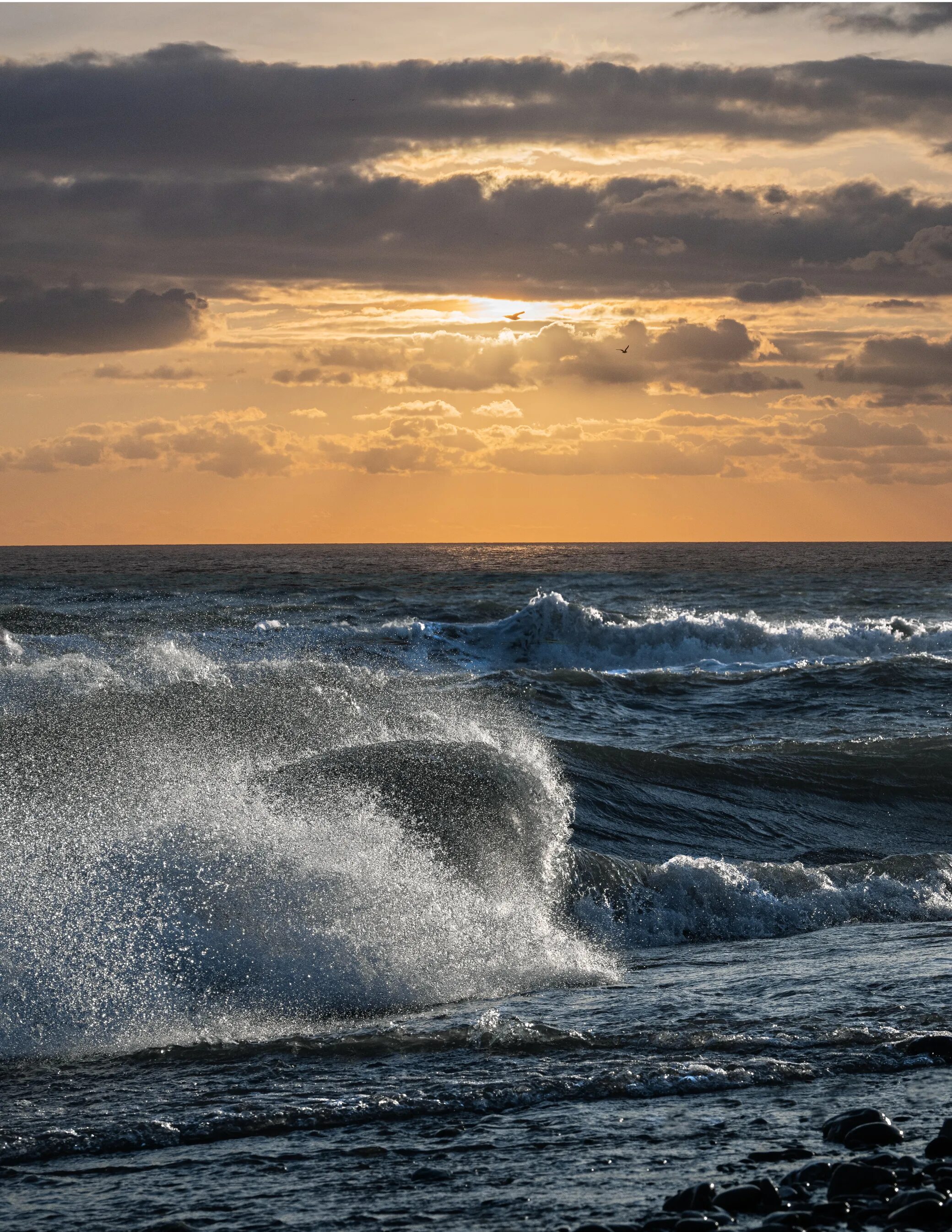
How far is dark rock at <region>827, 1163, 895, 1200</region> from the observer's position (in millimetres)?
3852

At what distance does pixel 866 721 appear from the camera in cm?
1825

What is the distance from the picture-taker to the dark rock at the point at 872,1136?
13.8 feet

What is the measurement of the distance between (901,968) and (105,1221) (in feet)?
14.6

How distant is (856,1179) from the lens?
3.88 meters

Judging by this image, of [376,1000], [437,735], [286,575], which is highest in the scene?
[286,575]

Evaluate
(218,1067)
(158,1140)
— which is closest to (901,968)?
(218,1067)

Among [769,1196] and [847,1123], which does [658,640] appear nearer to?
[847,1123]

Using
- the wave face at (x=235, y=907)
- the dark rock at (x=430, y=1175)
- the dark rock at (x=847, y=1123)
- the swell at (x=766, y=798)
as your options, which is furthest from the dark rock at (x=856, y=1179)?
the swell at (x=766, y=798)

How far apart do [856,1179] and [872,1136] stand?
41cm

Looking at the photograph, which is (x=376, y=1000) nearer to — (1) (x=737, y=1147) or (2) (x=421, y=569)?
(1) (x=737, y=1147)

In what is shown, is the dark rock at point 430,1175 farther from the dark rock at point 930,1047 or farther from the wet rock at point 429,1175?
the dark rock at point 930,1047

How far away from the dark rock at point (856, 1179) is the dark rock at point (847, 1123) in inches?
13.6

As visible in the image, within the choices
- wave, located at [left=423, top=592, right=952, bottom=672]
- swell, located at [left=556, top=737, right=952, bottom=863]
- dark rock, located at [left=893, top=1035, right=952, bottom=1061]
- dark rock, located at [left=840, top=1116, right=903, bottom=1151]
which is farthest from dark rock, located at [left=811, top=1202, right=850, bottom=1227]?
wave, located at [left=423, top=592, right=952, bottom=672]

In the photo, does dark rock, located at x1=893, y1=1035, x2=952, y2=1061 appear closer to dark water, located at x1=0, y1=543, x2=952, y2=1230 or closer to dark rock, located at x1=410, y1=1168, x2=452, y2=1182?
dark water, located at x1=0, y1=543, x2=952, y2=1230
